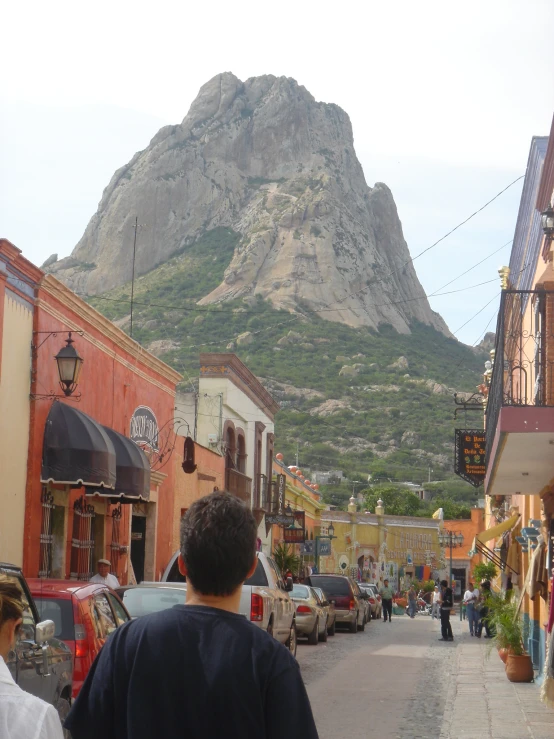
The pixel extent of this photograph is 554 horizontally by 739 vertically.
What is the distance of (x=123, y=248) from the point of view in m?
123

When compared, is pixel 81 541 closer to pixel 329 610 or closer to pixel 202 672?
pixel 329 610

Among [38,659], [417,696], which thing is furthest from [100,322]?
[38,659]

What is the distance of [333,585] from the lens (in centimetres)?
3133

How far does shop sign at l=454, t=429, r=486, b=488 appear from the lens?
94.5ft

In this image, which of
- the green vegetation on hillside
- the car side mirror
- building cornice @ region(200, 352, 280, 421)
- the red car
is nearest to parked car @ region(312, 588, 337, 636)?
building cornice @ region(200, 352, 280, 421)

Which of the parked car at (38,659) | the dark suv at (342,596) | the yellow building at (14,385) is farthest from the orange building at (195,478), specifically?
the parked car at (38,659)

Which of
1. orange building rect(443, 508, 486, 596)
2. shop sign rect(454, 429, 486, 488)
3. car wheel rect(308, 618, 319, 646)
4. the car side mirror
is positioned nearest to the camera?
the car side mirror

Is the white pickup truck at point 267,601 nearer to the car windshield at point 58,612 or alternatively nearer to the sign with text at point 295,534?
the car windshield at point 58,612

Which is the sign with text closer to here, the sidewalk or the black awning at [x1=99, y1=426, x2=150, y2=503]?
the black awning at [x1=99, y1=426, x2=150, y2=503]

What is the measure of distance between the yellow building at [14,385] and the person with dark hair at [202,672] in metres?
12.1

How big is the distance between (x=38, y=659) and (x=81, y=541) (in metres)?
11.8

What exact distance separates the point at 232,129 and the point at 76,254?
26870 mm

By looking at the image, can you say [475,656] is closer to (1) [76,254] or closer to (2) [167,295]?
(2) [167,295]

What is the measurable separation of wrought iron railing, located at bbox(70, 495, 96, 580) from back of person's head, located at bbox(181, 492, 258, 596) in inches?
612
